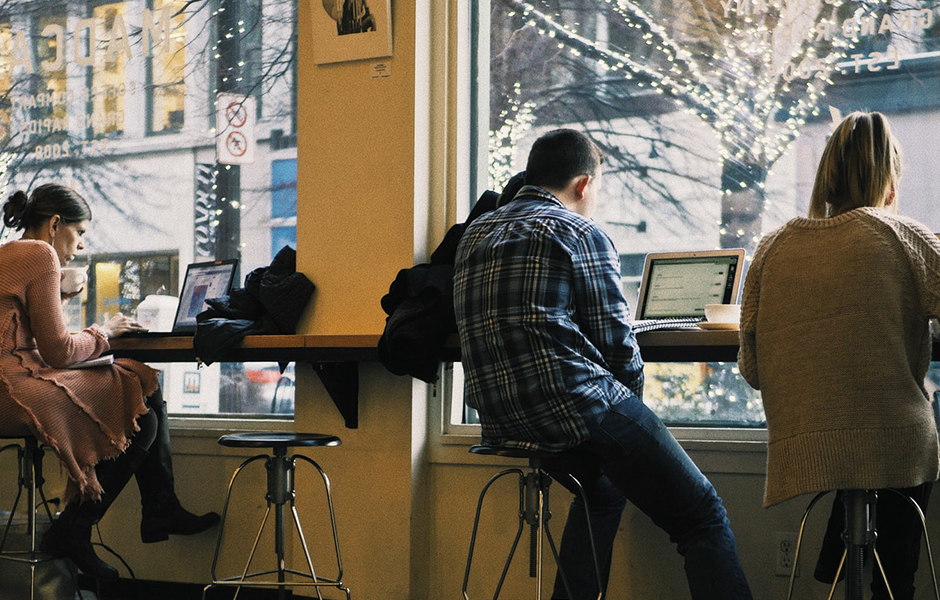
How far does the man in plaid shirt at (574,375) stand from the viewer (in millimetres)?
2225

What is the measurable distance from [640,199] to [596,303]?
39.4 inches

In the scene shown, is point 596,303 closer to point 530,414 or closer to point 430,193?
point 530,414

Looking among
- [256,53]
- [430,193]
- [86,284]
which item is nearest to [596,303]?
[430,193]

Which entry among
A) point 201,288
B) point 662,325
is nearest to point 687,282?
point 662,325

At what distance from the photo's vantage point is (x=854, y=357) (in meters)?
2.02

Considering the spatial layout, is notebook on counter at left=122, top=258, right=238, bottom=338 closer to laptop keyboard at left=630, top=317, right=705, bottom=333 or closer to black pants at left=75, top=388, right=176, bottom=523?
black pants at left=75, top=388, right=176, bottom=523

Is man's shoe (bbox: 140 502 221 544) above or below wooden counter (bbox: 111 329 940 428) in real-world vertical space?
below

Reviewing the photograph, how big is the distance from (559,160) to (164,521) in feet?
6.08

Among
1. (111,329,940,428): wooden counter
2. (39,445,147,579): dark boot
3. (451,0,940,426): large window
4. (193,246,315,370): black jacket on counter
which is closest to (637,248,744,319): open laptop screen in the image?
(451,0,940,426): large window

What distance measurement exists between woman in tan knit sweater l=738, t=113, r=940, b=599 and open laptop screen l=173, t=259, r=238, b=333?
2.04m

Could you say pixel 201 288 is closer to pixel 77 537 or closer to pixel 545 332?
pixel 77 537

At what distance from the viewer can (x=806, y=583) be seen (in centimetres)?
280

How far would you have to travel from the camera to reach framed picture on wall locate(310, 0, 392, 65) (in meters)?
3.25

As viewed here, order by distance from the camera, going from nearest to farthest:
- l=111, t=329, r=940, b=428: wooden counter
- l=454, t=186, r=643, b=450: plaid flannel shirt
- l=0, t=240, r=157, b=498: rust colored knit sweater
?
l=454, t=186, r=643, b=450: plaid flannel shirt → l=111, t=329, r=940, b=428: wooden counter → l=0, t=240, r=157, b=498: rust colored knit sweater
